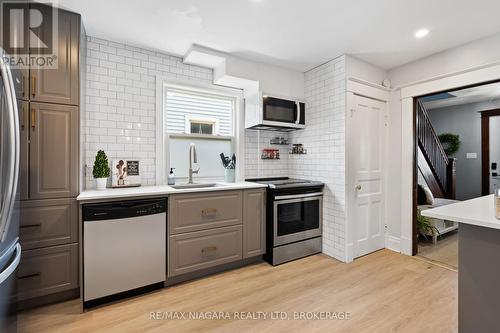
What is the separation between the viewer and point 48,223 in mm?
1999

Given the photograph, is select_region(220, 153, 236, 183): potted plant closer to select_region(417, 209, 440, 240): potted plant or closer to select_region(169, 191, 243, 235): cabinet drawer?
select_region(169, 191, 243, 235): cabinet drawer

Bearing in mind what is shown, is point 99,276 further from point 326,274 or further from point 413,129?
point 413,129

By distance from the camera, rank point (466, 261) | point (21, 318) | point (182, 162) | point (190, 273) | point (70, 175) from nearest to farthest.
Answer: point (466, 261) → point (21, 318) → point (70, 175) → point (190, 273) → point (182, 162)

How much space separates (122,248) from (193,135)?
159cm

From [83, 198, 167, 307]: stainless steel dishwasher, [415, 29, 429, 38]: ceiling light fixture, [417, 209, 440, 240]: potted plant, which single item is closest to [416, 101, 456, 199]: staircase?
[417, 209, 440, 240]: potted plant

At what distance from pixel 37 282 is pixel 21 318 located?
0.26m

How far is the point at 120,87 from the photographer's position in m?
2.65

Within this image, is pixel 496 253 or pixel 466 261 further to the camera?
pixel 466 261

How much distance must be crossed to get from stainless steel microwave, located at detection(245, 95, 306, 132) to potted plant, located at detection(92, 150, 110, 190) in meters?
1.80

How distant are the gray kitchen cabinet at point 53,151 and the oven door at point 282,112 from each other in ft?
6.71

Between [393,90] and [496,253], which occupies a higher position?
[393,90]

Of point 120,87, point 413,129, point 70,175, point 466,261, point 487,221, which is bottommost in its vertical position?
point 466,261

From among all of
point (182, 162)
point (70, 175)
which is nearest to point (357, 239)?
point (182, 162)

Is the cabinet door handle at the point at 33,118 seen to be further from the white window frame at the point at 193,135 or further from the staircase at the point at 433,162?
the staircase at the point at 433,162
